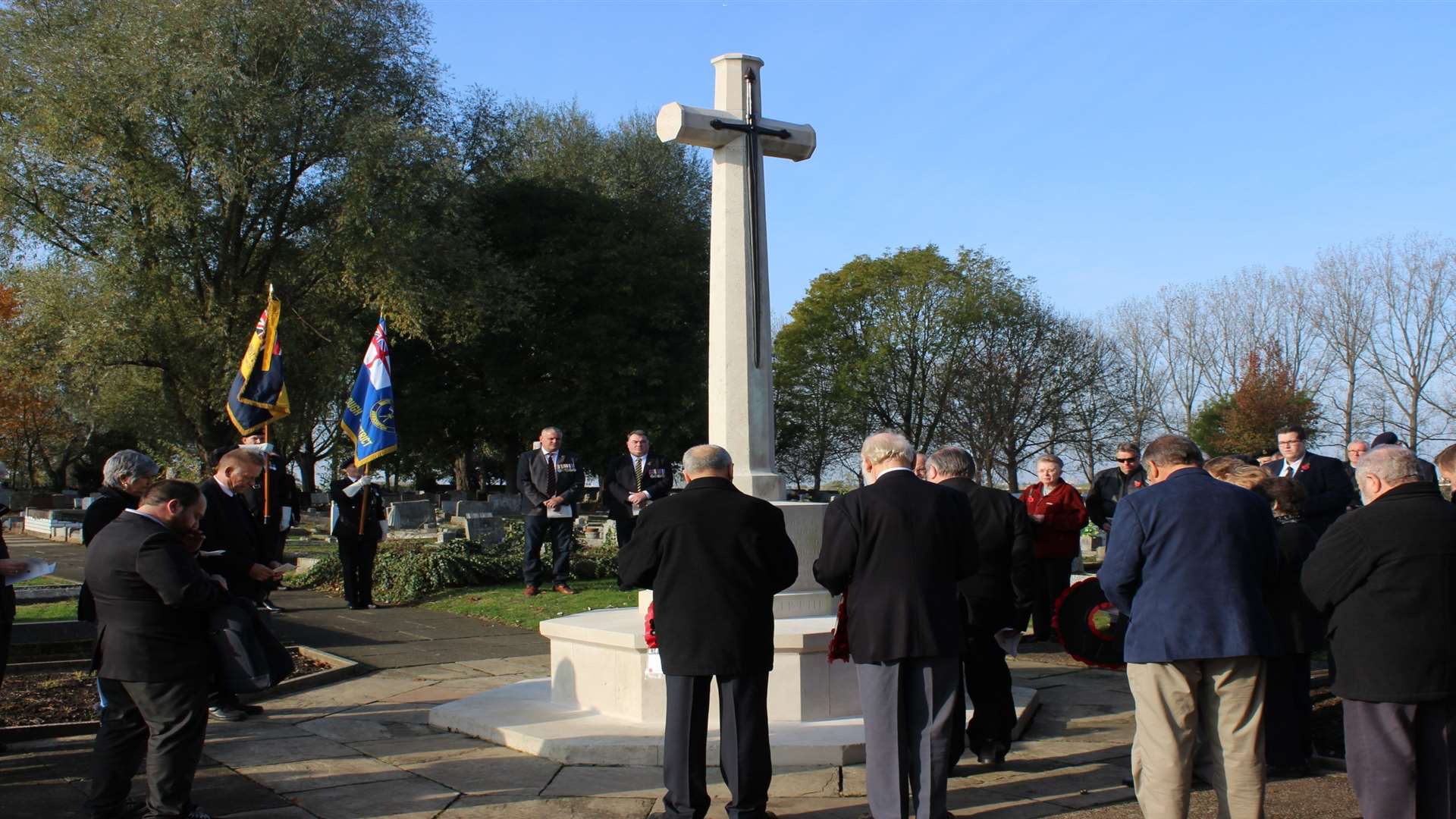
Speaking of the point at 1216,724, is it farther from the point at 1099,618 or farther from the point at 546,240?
the point at 546,240

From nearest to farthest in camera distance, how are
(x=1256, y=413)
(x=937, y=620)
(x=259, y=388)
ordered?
1. (x=937, y=620)
2. (x=259, y=388)
3. (x=1256, y=413)

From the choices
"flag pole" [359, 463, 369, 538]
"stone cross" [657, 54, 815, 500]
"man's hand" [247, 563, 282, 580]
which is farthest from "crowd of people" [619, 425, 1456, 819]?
"flag pole" [359, 463, 369, 538]

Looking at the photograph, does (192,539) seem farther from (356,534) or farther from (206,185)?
(206,185)

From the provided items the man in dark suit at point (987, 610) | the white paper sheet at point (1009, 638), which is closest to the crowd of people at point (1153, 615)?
the man in dark suit at point (987, 610)

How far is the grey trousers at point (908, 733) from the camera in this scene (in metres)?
5.02

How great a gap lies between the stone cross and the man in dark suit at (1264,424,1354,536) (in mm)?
4268

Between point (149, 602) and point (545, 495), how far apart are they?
7.96m

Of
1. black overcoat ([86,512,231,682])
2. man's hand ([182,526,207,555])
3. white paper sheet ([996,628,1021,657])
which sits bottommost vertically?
white paper sheet ([996,628,1021,657])

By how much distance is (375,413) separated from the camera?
44.4ft

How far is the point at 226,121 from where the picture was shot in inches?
998

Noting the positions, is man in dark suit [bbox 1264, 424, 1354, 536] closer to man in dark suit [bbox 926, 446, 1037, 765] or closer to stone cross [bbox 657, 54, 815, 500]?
man in dark suit [bbox 926, 446, 1037, 765]

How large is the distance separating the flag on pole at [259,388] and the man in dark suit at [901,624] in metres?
9.89

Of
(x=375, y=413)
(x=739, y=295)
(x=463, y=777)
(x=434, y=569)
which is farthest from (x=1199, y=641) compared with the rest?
(x=434, y=569)

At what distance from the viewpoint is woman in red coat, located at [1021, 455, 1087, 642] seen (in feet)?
33.7
